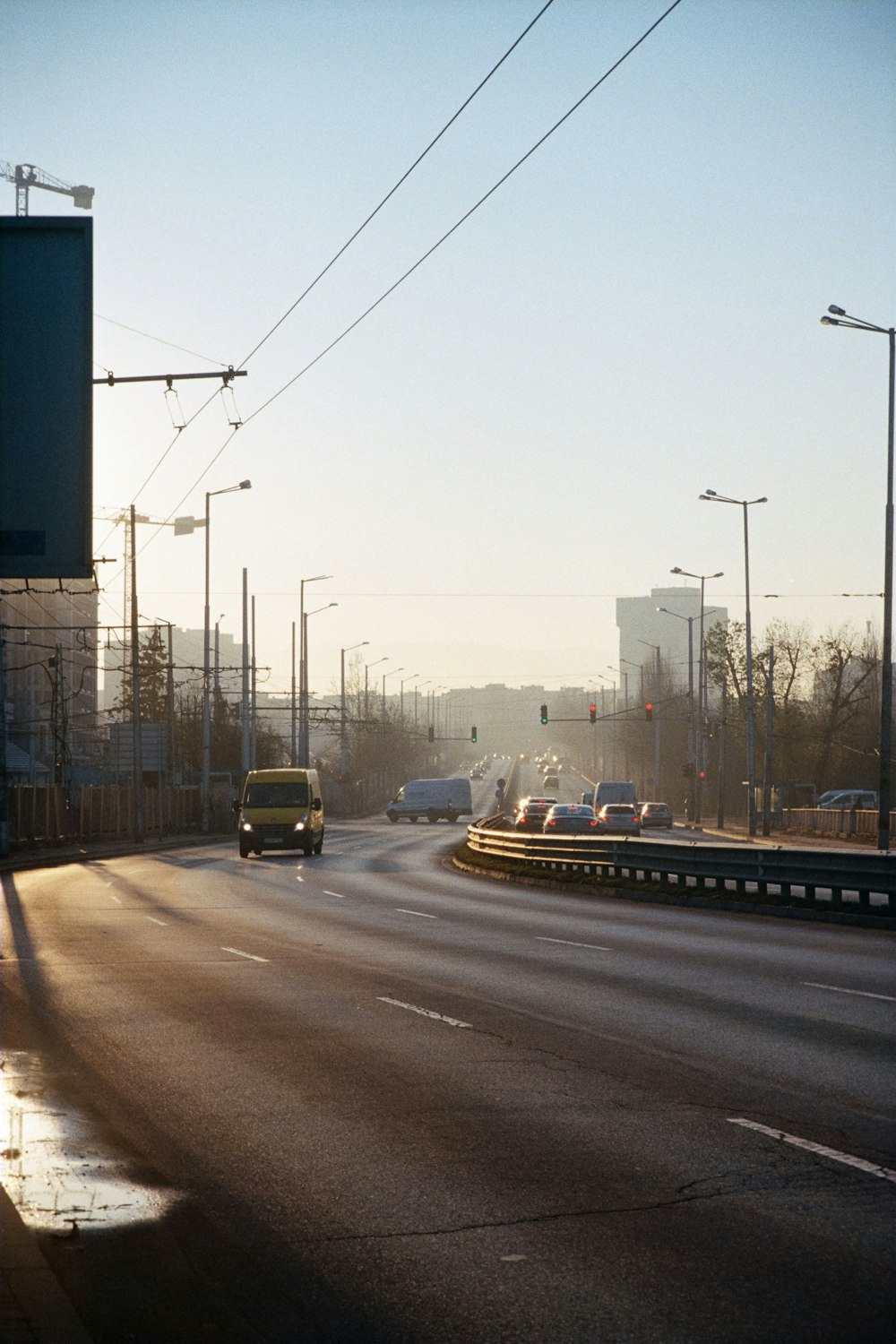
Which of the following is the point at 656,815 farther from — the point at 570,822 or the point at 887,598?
the point at 887,598

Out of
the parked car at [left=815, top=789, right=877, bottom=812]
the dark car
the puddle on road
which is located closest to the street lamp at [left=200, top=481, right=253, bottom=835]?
the dark car

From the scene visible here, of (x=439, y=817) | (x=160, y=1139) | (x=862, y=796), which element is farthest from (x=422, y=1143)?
(x=439, y=817)

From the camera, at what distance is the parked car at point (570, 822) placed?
49594 mm

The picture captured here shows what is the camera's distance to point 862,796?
75.1 metres

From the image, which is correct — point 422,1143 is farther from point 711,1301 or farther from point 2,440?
point 2,440

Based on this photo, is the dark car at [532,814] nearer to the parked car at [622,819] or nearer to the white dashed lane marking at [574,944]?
the parked car at [622,819]

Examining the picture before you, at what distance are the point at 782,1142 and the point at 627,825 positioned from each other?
5471 centimetres

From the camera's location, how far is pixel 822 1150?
292 inches

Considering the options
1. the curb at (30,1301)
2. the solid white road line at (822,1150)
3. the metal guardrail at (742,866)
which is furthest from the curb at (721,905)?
the curb at (30,1301)

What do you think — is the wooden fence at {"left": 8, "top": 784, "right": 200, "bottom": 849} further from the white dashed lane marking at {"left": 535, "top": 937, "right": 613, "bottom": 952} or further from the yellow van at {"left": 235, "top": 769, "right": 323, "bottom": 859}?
the white dashed lane marking at {"left": 535, "top": 937, "right": 613, "bottom": 952}

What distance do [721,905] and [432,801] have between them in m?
65.8

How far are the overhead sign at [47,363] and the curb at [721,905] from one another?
49.6 feet

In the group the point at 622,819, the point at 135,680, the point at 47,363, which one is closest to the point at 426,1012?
the point at 47,363

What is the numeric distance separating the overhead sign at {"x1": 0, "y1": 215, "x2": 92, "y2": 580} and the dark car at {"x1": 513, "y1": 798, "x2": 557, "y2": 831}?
51.5 m
